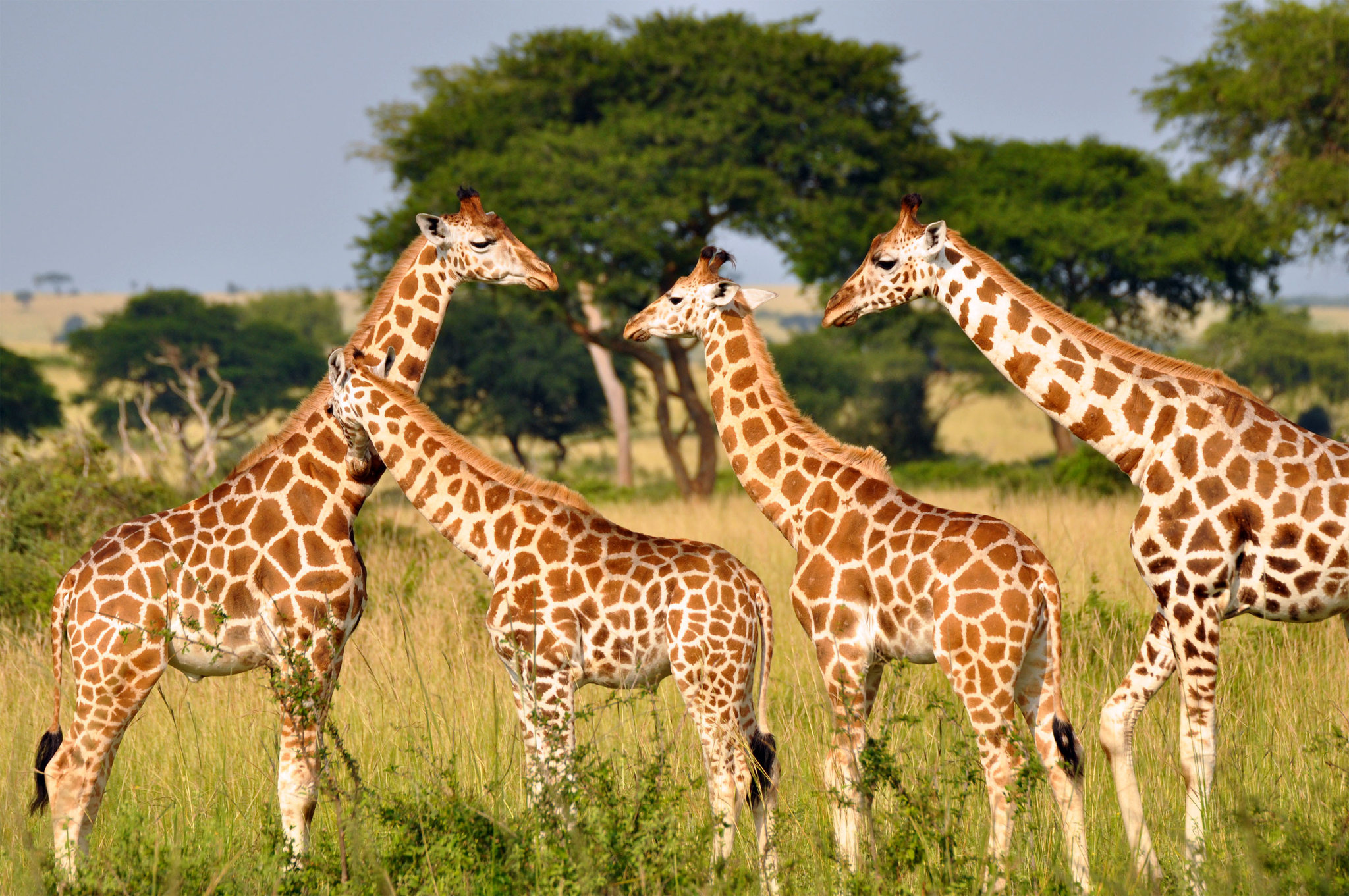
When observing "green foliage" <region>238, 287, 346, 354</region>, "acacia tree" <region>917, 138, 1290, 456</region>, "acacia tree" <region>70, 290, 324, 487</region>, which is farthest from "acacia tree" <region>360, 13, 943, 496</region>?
"green foliage" <region>238, 287, 346, 354</region>

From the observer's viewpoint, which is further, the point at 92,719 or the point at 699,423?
the point at 699,423

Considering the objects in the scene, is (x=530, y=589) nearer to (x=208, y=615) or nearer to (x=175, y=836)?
(x=208, y=615)

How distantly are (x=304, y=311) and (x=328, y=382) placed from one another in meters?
55.7

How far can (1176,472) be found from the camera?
5488 mm

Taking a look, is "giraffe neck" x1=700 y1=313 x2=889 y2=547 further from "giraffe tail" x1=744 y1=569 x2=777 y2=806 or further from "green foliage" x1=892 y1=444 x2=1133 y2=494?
"green foliage" x1=892 y1=444 x2=1133 y2=494

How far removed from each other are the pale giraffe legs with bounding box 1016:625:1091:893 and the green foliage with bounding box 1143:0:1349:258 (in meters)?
19.7

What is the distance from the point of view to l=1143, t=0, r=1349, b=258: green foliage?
72.0ft

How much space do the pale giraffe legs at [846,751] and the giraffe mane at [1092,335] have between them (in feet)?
5.76

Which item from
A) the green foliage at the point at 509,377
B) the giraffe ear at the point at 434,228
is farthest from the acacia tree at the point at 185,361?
the giraffe ear at the point at 434,228

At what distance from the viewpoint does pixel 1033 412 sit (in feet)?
172

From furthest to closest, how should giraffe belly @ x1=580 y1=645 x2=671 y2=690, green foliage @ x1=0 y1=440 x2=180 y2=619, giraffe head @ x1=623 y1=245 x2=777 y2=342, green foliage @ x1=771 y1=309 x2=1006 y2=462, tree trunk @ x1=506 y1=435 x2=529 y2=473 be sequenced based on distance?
1. green foliage @ x1=771 y1=309 x2=1006 y2=462
2. tree trunk @ x1=506 y1=435 x2=529 y2=473
3. green foliage @ x1=0 y1=440 x2=180 y2=619
4. giraffe head @ x1=623 y1=245 x2=777 y2=342
5. giraffe belly @ x1=580 y1=645 x2=671 y2=690

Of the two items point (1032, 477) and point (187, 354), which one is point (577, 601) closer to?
point (1032, 477)

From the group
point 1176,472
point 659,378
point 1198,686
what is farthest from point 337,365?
point 659,378

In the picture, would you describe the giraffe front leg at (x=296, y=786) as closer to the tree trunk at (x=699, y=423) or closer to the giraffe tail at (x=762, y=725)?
the giraffe tail at (x=762, y=725)
